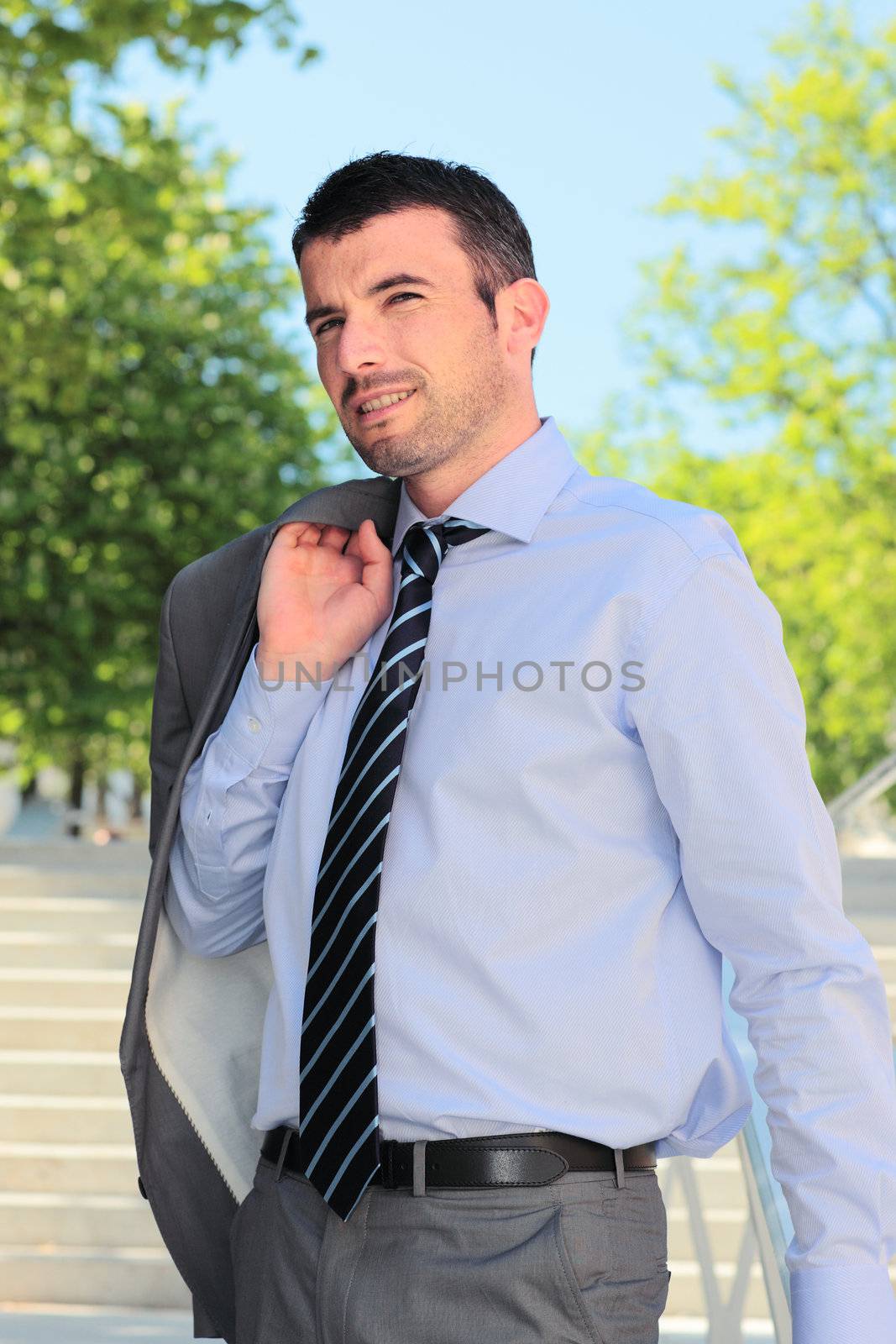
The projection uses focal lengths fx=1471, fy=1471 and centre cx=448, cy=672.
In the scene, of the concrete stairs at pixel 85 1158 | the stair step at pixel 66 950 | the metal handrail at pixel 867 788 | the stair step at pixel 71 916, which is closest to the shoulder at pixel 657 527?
the concrete stairs at pixel 85 1158

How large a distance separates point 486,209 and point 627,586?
0.64 meters

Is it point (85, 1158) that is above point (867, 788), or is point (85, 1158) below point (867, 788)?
below

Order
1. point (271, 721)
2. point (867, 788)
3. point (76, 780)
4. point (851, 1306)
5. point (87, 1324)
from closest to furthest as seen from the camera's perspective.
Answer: point (851, 1306)
point (271, 721)
point (87, 1324)
point (867, 788)
point (76, 780)

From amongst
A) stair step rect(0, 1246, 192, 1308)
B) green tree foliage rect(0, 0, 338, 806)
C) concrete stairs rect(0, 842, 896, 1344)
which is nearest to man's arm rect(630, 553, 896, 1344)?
concrete stairs rect(0, 842, 896, 1344)

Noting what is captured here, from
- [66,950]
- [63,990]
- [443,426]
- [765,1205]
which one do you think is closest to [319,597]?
[443,426]

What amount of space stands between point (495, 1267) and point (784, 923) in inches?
20.5

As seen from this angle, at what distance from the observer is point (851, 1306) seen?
1.55 meters

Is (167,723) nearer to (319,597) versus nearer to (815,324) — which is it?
(319,597)

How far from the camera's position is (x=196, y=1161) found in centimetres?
222

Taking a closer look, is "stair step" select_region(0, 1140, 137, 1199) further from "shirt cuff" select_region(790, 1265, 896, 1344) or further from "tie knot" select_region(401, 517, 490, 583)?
"shirt cuff" select_region(790, 1265, 896, 1344)

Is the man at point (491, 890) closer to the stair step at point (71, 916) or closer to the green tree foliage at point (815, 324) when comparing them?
the stair step at point (71, 916)

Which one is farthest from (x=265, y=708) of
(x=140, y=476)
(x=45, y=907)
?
(x=140, y=476)

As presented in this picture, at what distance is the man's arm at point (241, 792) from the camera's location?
7.03 ft

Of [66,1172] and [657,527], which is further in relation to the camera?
[66,1172]
